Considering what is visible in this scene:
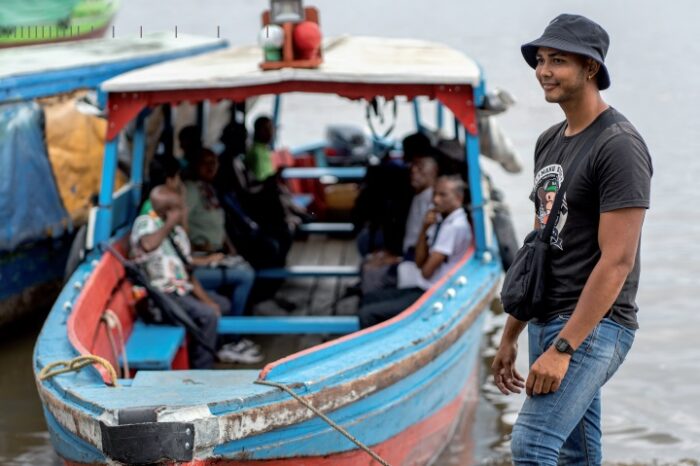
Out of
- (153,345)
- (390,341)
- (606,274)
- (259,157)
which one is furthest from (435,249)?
(259,157)

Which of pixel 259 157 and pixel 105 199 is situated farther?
pixel 259 157

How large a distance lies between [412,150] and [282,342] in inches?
61.5

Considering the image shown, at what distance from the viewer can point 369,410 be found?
4.73 m

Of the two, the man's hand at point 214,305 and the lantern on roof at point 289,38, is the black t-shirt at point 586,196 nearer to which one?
the lantern on roof at point 289,38

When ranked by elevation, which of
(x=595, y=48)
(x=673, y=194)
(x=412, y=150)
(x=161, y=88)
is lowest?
(x=673, y=194)

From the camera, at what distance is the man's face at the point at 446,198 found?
6168 mm

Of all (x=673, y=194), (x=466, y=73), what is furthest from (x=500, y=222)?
(x=673, y=194)

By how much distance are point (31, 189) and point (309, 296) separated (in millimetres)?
2134

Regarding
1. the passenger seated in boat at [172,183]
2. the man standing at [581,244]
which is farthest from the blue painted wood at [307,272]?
the man standing at [581,244]

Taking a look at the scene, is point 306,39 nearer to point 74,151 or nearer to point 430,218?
point 430,218

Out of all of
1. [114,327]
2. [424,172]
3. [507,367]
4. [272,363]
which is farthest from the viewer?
[424,172]

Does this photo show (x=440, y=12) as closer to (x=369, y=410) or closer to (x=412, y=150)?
(x=412, y=150)

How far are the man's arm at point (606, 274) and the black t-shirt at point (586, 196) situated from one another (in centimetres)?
4

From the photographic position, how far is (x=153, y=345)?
231 inches
